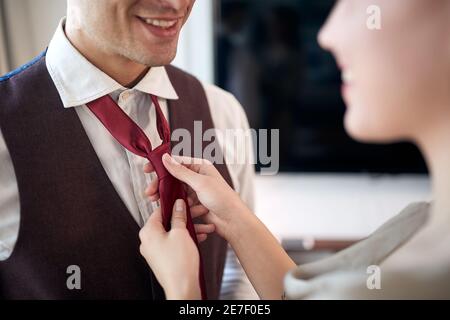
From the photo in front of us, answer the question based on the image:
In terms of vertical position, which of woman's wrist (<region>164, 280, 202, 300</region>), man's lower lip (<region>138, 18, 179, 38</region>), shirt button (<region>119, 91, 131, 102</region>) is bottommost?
woman's wrist (<region>164, 280, 202, 300</region>)

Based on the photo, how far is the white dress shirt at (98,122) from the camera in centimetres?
54

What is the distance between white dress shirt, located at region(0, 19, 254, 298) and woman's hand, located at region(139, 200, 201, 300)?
49 mm

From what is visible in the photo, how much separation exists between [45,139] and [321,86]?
49cm

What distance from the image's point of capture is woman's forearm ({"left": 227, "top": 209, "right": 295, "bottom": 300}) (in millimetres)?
544

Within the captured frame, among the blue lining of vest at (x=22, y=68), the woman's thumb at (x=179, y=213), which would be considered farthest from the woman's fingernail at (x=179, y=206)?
the blue lining of vest at (x=22, y=68)

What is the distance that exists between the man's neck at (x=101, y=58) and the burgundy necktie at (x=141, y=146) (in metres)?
0.04

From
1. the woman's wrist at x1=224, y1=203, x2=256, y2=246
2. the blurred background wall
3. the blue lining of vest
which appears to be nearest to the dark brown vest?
the blue lining of vest

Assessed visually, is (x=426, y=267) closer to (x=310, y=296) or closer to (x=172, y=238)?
(x=310, y=296)

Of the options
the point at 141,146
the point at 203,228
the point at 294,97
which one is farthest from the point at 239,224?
the point at 294,97

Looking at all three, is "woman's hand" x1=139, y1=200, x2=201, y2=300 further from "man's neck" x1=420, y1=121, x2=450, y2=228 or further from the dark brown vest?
"man's neck" x1=420, y1=121, x2=450, y2=228

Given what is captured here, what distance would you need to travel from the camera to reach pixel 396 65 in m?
0.47

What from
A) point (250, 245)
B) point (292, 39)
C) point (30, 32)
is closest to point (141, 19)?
point (30, 32)

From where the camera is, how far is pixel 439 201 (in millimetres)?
469

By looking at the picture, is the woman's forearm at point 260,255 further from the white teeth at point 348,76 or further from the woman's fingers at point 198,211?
the white teeth at point 348,76
